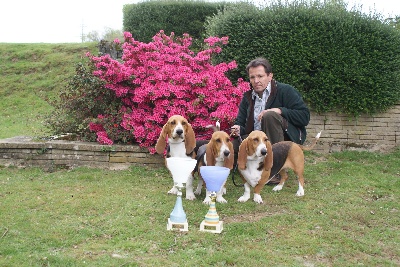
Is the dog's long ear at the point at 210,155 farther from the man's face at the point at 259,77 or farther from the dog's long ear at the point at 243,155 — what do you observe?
the man's face at the point at 259,77

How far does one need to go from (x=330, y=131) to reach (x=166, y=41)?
3783 mm

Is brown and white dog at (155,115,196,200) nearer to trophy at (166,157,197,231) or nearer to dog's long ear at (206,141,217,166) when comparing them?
dog's long ear at (206,141,217,166)

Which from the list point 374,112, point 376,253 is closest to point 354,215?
point 376,253

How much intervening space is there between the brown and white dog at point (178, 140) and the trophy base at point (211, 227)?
3.77 ft

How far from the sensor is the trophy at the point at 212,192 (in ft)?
14.1

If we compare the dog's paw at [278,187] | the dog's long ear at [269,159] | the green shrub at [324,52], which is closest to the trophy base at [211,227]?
the dog's long ear at [269,159]

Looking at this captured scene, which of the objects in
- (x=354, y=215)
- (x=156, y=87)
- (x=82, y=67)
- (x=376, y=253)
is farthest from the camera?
(x=82, y=67)

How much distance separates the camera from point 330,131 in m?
9.08

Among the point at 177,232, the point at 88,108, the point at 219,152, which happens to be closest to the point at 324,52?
the point at 219,152

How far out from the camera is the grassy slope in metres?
13.6

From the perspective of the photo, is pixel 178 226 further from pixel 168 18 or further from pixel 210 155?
pixel 168 18

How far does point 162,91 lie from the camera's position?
720 centimetres

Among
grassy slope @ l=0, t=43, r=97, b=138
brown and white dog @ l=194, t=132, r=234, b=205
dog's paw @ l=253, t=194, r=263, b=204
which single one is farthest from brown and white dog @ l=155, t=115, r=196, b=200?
grassy slope @ l=0, t=43, r=97, b=138

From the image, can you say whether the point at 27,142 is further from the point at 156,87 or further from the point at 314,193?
the point at 314,193
